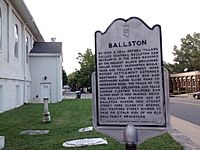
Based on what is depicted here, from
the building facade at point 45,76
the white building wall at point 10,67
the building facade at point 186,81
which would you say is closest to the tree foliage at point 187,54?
the building facade at point 186,81

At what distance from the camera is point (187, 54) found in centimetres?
10306

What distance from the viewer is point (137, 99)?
5508 mm

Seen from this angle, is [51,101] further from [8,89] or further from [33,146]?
[33,146]

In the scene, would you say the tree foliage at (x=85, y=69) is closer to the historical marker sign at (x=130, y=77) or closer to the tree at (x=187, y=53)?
the tree at (x=187, y=53)

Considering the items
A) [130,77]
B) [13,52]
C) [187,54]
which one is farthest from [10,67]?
[187,54]

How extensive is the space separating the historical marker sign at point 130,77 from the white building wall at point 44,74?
35377mm

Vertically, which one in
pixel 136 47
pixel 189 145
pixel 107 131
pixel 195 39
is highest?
pixel 195 39

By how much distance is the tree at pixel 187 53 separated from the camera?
101 meters

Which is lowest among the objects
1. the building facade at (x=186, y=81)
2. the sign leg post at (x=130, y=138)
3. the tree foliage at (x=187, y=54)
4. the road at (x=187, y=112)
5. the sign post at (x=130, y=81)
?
the road at (x=187, y=112)

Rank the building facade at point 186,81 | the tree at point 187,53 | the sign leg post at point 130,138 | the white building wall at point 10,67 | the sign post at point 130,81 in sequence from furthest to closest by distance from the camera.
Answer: the tree at point 187,53, the building facade at point 186,81, the white building wall at point 10,67, the sign post at point 130,81, the sign leg post at point 130,138

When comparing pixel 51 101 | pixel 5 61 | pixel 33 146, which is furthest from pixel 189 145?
pixel 51 101

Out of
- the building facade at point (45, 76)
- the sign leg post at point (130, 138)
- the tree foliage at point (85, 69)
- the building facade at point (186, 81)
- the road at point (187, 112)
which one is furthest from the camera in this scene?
the tree foliage at point (85, 69)

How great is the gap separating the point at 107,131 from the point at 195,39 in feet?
338

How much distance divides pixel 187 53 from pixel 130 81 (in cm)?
10061
